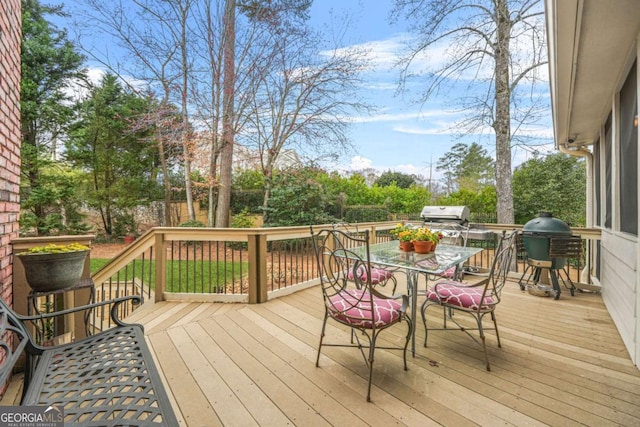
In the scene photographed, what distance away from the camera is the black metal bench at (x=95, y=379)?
2.92 feet

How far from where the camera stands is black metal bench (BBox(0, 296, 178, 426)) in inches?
35.0

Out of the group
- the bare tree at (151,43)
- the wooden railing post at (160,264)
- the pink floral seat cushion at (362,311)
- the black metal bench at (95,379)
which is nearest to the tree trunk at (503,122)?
the pink floral seat cushion at (362,311)

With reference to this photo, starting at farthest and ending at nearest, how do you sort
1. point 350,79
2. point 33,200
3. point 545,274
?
point 350,79 → point 33,200 → point 545,274

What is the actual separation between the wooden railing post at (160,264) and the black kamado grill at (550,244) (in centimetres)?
459

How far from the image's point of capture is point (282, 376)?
6.23 ft

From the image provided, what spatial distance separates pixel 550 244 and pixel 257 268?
3.67 metres

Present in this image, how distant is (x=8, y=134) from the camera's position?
1.91m

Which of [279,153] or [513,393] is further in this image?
[279,153]

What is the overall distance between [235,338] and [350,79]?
7.17m

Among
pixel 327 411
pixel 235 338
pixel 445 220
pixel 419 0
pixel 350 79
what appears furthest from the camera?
pixel 350 79

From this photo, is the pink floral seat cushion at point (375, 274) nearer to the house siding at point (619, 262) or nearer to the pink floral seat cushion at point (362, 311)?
the pink floral seat cushion at point (362, 311)

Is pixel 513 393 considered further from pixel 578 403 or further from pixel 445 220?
pixel 445 220

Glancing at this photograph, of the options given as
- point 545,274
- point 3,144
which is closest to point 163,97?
point 3,144

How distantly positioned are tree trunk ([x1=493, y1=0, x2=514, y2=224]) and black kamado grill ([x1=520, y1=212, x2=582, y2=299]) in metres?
2.14
